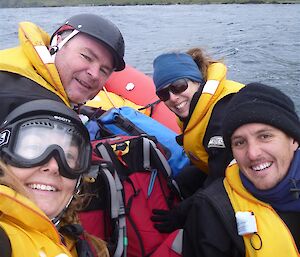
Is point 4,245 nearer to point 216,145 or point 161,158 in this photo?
point 216,145

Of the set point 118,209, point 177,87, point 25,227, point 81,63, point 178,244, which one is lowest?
point 178,244

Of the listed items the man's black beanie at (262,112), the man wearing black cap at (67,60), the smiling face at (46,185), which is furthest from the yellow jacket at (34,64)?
the man's black beanie at (262,112)

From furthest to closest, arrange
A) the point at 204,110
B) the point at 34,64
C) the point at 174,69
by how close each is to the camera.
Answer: the point at 174,69
the point at 204,110
the point at 34,64

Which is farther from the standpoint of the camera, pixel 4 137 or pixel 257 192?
pixel 257 192

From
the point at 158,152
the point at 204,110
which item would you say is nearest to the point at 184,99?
the point at 204,110

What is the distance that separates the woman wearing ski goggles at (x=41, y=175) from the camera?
163 cm

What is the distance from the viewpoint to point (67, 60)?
108 inches

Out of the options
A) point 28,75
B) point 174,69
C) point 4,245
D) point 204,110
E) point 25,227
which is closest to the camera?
point 4,245

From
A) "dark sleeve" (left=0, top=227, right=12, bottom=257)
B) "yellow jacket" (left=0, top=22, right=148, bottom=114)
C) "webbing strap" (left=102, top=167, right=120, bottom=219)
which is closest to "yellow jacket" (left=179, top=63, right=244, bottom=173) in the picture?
"webbing strap" (left=102, top=167, right=120, bottom=219)

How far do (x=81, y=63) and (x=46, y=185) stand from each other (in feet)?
3.58

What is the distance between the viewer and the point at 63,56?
276 centimetres

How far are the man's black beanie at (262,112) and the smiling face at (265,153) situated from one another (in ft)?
0.12

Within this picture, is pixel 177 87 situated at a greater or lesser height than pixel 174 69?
lesser

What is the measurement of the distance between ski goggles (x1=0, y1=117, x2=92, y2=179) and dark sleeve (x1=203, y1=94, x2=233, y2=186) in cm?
100
